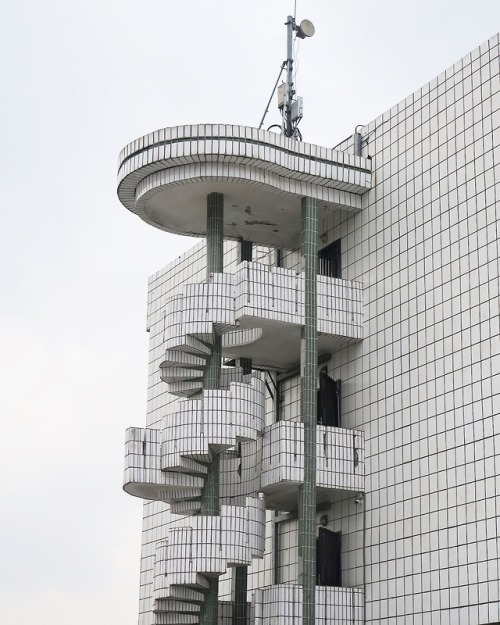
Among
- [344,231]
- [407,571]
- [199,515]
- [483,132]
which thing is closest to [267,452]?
[199,515]

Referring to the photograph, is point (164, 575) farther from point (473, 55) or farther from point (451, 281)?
point (473, 55)

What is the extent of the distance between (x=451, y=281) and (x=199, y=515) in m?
6.92

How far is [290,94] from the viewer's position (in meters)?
29.4

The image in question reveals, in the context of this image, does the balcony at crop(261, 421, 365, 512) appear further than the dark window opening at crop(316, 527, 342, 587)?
No

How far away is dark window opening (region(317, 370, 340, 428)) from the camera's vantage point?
26.7m

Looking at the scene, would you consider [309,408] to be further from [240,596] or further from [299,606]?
[240,596]

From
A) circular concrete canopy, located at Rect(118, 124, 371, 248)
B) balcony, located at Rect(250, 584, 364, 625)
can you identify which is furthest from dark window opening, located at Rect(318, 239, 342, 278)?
balcony, located at Rect(250, 584, 364, 625)

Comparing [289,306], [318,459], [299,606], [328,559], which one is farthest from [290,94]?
[299,606]

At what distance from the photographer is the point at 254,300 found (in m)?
25.5

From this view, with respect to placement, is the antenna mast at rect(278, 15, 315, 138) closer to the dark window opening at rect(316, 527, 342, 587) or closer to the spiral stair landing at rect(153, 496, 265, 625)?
the spiral stair landing at rect(153, 496, 265, 625)

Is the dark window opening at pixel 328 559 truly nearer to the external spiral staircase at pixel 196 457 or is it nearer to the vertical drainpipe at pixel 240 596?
the external spiral staircase at pixel 196 457

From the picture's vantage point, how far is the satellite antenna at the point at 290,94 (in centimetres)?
2911

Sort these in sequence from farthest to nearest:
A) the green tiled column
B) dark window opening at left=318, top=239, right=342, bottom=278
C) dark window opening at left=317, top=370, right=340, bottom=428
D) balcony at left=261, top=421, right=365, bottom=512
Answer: dark window opening at left=318, top=239, right=342, bottom=278, dark window opening at left=317, top=370, right=340, bottom=428, balcony at left=261, top=421, right=365, bottom=512, the green tiled column

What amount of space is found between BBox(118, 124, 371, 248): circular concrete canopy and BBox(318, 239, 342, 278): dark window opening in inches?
32.7
